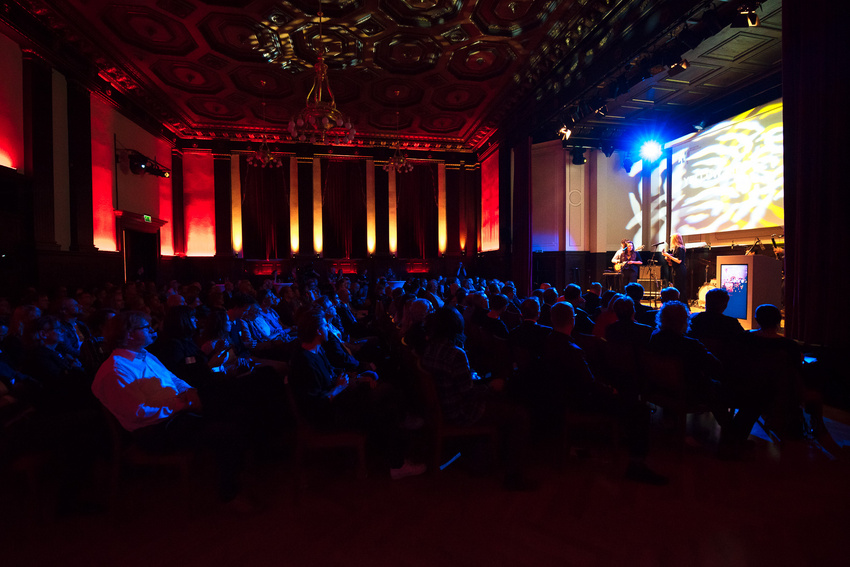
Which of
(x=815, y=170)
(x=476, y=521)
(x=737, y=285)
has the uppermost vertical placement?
(x=815, y=170)

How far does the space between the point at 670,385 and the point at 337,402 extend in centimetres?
212

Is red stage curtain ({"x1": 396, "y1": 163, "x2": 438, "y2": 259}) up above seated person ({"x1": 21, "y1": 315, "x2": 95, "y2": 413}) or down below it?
above

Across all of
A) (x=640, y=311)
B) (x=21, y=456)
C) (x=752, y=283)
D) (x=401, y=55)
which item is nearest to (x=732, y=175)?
(x=752, y=283)

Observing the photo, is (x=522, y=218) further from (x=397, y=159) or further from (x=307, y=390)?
(x=307, y=390)

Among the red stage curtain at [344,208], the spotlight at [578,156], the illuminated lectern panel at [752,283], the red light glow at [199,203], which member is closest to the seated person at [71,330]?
the illuminated lectern panel at [752,283]

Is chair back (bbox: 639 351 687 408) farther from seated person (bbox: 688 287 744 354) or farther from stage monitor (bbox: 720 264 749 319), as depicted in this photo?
stage monitor (bbox: 720 264 749 319)

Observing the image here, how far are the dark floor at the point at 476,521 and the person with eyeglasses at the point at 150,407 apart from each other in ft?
1.11

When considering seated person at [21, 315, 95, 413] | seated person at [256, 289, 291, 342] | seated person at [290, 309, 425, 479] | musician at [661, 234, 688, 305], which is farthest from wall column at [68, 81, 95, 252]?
musician at [661, 234, 688, 305]

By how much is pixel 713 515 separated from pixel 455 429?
1430 mm

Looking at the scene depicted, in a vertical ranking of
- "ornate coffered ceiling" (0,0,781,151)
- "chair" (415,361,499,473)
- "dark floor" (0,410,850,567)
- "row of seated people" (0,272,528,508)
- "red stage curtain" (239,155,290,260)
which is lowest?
"dark floor" (0,410,850,567)

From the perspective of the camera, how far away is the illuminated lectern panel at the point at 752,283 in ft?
19.8

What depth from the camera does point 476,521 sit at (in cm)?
222

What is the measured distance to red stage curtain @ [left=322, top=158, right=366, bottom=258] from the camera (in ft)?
44.5

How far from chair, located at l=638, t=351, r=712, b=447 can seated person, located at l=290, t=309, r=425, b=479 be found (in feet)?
5.45
